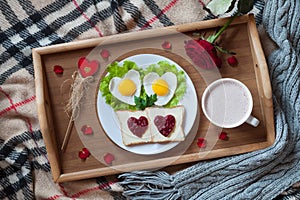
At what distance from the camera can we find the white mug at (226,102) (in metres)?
1.19

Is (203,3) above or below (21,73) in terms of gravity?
above

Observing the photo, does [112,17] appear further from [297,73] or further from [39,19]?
[297,73]

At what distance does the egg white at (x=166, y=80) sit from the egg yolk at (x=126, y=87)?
32 millimetres

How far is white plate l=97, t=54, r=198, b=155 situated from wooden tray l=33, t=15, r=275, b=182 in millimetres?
13

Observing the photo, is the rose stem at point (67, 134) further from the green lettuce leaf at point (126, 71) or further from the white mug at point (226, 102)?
the white mug at point (226, 102)

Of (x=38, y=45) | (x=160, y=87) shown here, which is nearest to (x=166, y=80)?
(x=160, y=87)

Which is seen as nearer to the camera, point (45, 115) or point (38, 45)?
point (45, 115)

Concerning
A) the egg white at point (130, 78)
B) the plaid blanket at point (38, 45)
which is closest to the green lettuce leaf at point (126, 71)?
the egg white at point (130, 78)

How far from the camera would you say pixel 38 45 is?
127 cm

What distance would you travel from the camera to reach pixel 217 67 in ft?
3.99

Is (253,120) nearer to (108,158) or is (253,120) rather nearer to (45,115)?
(108,158)

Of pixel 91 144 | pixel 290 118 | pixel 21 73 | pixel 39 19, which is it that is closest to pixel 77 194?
pixel 91 144

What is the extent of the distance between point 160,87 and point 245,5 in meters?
0.28

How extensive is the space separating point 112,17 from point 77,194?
45 centimetres
